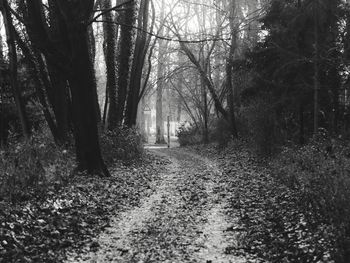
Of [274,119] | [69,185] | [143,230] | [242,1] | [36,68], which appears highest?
[242,1]

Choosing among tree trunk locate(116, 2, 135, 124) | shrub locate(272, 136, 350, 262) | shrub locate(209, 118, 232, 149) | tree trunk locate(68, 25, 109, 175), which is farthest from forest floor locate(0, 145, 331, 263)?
shrub locate(209, 118, 232, 149)

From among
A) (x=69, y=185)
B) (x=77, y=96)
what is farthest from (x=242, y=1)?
(x=69, y=185)

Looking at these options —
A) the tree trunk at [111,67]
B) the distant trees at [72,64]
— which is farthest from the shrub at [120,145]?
the tree trunk at [111,67]

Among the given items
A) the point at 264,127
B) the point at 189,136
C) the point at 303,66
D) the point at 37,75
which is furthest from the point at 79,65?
the point at 189,136

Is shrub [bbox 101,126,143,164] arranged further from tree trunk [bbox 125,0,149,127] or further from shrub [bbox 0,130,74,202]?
shrub [bbox 0,130,74,202]

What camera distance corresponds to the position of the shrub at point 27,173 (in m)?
7.00

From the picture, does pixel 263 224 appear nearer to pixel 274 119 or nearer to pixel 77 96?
pixel 77 96

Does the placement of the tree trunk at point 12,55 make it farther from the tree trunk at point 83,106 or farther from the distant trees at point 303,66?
the distant trees at point 303,66

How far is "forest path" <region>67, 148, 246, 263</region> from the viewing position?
5.93m

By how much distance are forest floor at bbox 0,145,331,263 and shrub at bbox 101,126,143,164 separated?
3.83m

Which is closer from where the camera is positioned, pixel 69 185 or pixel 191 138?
pixel 69 185

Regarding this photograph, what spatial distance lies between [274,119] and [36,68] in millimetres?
8384

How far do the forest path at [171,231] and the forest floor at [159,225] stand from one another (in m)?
0.01

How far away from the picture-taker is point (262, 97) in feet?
50.2
